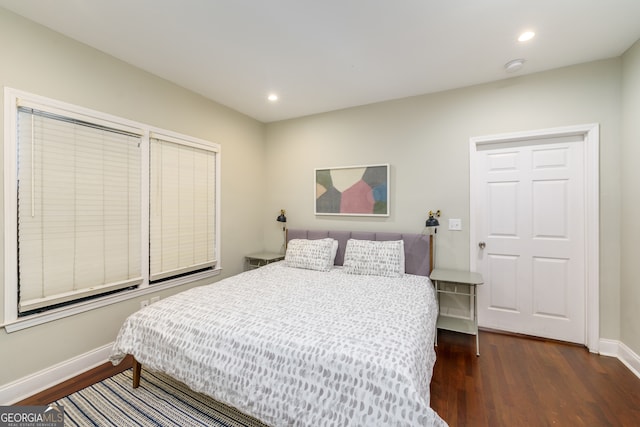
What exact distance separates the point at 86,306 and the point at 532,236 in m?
4.10

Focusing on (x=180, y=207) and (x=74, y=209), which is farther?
(x=180, y=207)

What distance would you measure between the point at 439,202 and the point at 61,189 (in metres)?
3.43

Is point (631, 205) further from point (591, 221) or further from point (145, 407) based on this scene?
point (145, 407)

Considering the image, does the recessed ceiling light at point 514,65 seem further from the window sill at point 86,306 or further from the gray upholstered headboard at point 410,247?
the window sill at point 86,306

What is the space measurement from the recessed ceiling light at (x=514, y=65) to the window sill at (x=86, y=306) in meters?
3.78

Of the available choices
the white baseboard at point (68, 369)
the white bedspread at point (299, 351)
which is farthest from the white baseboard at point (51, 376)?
the white bedspread at point (299, 351)

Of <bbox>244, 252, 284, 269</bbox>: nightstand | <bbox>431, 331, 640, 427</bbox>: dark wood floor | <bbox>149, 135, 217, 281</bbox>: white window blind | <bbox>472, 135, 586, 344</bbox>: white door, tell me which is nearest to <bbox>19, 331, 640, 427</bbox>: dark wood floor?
<bbox>431, 331, 640, 427</bbox>: dark wood floor

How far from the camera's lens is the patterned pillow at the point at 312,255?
305 cm

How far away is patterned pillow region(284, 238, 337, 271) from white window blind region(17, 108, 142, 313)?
5.10 ft

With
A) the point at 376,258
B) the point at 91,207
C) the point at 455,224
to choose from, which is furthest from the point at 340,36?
the point at 91,207

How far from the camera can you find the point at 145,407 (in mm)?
1746

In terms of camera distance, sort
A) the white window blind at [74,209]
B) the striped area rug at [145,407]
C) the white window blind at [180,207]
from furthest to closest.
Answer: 1. the white window blind at [180,207]
2. the white window blind at [74,209]
3. the striped area rug at [145,407]

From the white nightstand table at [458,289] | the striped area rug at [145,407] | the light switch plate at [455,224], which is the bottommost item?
the striped area rug at [145,407]

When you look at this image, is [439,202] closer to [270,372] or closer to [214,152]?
[270,372]
